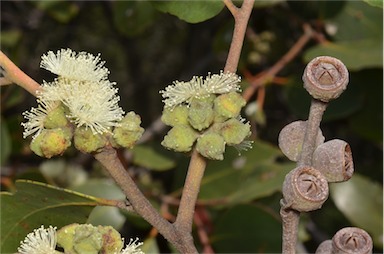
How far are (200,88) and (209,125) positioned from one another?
0.17 feet

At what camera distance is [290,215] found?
0.83 meters

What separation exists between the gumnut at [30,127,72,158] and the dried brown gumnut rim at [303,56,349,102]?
0.97 ft

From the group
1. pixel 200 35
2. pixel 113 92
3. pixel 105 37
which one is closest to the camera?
pixel 113 92

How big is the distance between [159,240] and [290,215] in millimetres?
1113

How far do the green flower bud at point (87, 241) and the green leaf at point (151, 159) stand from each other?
105cm

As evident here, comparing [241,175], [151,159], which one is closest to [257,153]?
[241,175]

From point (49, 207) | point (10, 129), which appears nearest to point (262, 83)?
point (10, 129)

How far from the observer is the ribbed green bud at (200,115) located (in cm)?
90

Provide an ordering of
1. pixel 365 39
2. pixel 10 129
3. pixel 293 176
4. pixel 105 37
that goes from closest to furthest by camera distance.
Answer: pixel 293 176 → pixel 365 39 → pixel 10 129 → pixel 105 37

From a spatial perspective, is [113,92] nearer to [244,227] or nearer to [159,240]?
[244,227]

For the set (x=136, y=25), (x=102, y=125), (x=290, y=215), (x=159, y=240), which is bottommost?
(x=290, y=215)

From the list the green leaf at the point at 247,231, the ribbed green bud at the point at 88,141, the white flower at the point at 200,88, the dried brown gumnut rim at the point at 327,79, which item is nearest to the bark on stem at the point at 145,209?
the ribbed green bud at the point at 88,141

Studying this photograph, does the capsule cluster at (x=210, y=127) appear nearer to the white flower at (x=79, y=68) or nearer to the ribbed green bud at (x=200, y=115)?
the ribbed green bud at (x=200, y=115)

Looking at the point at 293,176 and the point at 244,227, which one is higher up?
the point at 244,227
